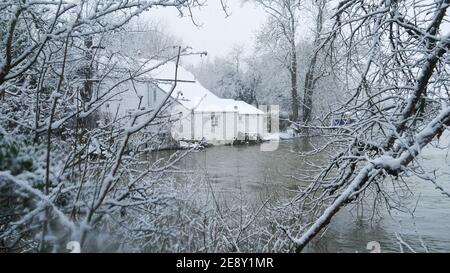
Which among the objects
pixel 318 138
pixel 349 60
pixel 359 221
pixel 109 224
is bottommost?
pixel 359 221

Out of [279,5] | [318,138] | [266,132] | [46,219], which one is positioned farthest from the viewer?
[266,132]

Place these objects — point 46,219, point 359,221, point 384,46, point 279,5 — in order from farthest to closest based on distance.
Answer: point 359,221 → point 279,5 → point 384,46 → point 46,219

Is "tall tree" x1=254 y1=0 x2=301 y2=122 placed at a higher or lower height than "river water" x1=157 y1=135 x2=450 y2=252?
higher

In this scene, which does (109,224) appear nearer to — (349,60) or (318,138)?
(349,60)

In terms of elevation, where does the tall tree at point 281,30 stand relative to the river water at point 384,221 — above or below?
above

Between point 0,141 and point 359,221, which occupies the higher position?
point 0,141

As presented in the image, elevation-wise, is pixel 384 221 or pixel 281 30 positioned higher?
pixel 281 30

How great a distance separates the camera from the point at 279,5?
7938mm
